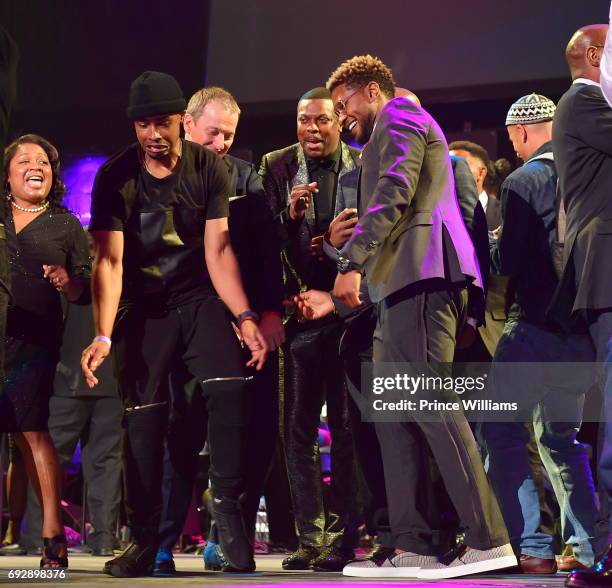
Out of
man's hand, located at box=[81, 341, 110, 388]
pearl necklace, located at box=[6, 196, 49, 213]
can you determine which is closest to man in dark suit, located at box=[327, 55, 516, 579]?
man's hand, located at box=[81, 341, 110, 388]

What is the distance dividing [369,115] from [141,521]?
1661 millimetres

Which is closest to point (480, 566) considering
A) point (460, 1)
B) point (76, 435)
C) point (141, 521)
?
point (141, 521)

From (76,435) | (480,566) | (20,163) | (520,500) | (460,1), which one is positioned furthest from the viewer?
(460,1)

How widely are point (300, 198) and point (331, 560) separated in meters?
1.42

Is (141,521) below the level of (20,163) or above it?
below

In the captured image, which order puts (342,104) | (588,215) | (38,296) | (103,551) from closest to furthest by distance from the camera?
1. (588,215)
2. (342,104)
3. (38,296)
4. (103,551)

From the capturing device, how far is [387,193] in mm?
3578

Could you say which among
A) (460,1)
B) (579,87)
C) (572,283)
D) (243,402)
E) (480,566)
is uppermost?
(460,1)

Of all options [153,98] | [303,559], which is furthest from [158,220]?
[303,559]

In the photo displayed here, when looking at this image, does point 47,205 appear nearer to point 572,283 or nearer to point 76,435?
point 76,435

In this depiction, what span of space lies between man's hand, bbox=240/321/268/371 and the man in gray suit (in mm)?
454

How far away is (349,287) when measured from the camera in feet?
13.0

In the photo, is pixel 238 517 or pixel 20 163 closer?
pixel 238 517

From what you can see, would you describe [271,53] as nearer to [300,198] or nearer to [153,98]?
[300,198]
